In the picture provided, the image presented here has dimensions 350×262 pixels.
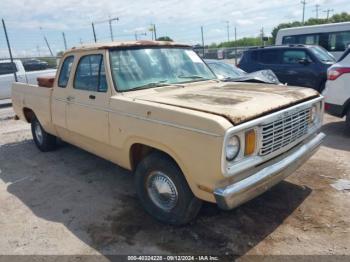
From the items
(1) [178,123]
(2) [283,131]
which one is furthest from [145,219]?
(2) [283,131]

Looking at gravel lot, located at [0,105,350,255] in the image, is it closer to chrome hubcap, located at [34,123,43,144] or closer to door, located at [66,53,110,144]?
door, located at [66,53,110,144]

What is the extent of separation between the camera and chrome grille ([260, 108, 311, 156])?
10.2 ft

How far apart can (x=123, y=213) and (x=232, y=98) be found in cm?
183

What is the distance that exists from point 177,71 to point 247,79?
172cm

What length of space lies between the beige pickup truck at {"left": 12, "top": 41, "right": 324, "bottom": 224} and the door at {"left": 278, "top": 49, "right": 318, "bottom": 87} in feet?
20.8

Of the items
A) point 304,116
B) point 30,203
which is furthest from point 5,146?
point 304,116

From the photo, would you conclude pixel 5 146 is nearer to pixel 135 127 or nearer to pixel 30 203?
pixel 30 203

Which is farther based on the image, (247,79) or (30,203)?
(247,79)

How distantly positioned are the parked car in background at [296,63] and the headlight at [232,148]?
26.7 feet

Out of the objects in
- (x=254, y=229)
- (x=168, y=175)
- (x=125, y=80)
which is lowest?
(x=254, y=229)

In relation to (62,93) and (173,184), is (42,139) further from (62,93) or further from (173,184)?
(173,184)

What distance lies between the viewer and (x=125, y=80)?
13.4ft

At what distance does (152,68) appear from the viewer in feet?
14.1

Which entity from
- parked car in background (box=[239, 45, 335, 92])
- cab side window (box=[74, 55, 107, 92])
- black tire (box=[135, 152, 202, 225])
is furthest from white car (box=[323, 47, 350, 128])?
cab side window (box=[74, 55, 107, 92])
